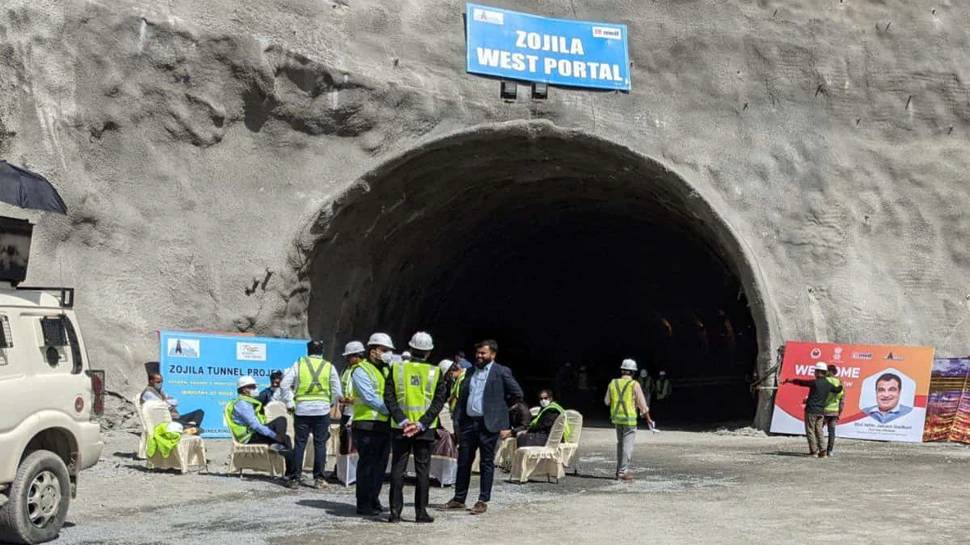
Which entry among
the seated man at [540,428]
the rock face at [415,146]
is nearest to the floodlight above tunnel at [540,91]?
the rock face at [415,146]

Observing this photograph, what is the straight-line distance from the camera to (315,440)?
1321 centimetres

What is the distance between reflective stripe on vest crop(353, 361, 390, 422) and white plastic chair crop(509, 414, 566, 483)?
3.49m

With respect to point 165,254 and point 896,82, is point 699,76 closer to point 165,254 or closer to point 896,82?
point 896,82

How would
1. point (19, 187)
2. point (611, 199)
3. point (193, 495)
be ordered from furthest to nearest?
point (611, 199), point (193, 495), point (19, 187)

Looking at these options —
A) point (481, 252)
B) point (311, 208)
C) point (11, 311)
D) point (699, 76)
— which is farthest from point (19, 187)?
point (481, 252)

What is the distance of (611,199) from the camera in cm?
2705

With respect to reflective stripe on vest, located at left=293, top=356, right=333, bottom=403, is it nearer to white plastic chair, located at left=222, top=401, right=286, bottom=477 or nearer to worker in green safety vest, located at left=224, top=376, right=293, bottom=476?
worker in green safety vest, located at left=224, top=376, right=293, bottom=476

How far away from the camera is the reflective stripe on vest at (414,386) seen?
34.9 feet

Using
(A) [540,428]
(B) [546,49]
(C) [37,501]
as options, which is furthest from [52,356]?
(B) [546,49]

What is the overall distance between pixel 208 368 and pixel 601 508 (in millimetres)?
8380

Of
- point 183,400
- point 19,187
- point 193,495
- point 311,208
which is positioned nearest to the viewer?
point 19,187

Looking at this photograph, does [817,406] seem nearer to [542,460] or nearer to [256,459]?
[542,460]

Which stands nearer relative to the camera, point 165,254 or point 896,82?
point 165,254

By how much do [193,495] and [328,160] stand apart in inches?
393
